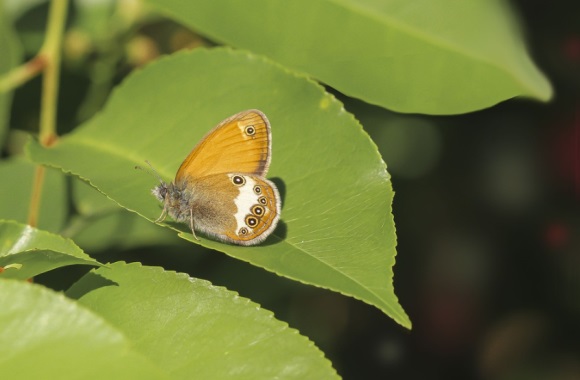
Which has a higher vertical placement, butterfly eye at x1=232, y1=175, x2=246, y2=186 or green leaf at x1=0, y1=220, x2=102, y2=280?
green leaf at x1=0, y1=220, x2=102, y2=280

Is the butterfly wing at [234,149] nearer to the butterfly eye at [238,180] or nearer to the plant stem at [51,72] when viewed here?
the butterfly eye at [238,180]

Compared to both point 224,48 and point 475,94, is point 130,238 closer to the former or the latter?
point 224,48

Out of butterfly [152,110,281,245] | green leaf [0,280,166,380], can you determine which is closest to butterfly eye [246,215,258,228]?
butterfly [152,110,281,245]

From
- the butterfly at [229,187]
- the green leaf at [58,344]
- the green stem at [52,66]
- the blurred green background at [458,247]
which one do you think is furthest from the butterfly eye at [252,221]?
the blurred green background at [458,247]

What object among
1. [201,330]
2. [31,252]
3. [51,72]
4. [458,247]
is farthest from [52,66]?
[458,247]

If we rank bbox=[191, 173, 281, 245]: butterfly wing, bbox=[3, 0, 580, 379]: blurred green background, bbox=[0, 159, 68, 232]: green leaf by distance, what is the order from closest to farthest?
1. bbox=[191, 173, 281, 245]: butterfly wing
2. bbox=[0, 159, 68, 232]: green leaf
3. bbox=[3, 0, 580, 379]: blurred green background

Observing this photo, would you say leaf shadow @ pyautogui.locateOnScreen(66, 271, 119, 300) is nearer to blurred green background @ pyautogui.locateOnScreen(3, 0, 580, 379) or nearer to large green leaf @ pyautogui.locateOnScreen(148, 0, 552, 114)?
large green leaf @ pyautogui.locateOnScreen(148, 0, 552, 114)
